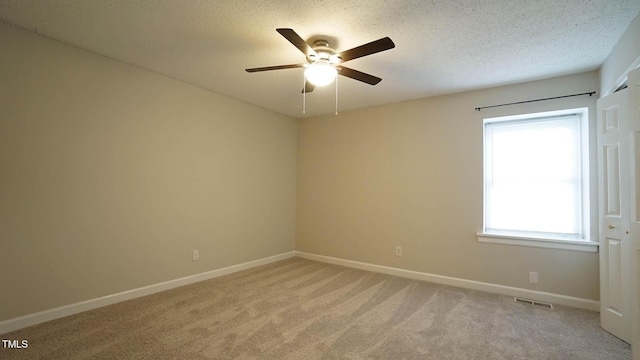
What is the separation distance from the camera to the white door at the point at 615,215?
2.36m

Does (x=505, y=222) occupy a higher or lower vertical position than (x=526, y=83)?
lower

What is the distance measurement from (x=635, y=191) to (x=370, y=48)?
2109mm

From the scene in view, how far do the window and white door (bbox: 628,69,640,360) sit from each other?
4.01 ft

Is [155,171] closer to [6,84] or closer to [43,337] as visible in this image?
[6,84]

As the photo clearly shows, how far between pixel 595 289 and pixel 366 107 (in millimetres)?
3528

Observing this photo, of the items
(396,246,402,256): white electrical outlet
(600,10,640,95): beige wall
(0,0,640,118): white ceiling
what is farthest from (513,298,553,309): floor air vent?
(0,0,640,118): white ceiling

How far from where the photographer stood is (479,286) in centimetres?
360

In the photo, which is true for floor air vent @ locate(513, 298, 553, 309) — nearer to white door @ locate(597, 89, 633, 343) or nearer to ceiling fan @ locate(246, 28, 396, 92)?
white door @ locate(597, 89, 633, 343)

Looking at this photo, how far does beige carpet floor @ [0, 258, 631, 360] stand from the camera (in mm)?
2162

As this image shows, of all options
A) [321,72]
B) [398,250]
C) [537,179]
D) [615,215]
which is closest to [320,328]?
[398,250]

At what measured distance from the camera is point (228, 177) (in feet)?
13.7

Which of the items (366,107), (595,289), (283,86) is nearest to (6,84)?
(283,86)

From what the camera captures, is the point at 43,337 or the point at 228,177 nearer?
the point at 43,337

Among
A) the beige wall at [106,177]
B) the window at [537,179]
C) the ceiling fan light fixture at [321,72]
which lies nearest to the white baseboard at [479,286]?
the window at [537,179]
